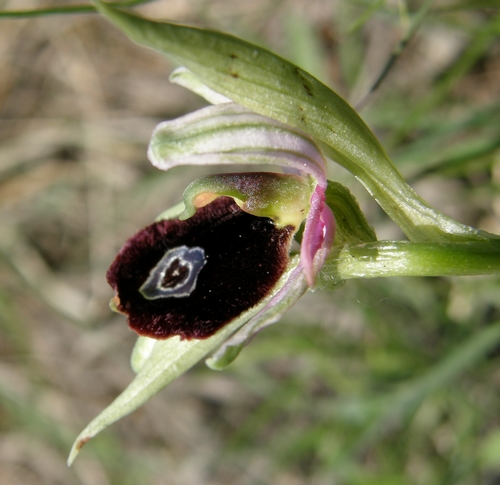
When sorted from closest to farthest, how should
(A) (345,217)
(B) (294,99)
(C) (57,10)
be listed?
(B) (294,99) → (A) (345,217) → (C) (57,10)

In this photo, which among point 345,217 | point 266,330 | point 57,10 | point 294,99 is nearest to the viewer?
point 294,99

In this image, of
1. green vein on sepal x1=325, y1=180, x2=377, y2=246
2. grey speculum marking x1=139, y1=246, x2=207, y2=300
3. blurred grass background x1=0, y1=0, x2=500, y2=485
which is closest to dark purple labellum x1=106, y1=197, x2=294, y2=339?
grey speculum marking x1=139, y1=246, x2=207, y2=300

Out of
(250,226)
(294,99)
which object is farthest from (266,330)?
(294,99)

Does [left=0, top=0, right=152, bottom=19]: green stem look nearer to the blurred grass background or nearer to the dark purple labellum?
the dark purple labellum

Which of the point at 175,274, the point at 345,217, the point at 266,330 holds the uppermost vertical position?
the point at 345,217

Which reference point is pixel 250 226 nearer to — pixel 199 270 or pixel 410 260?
pixel 199 270

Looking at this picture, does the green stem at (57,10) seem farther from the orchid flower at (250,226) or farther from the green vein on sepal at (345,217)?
the green vein on sepal at (345,217)

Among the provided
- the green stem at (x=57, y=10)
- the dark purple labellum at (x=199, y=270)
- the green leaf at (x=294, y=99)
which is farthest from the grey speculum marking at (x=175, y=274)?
the green stem at (x=57, y=10)
